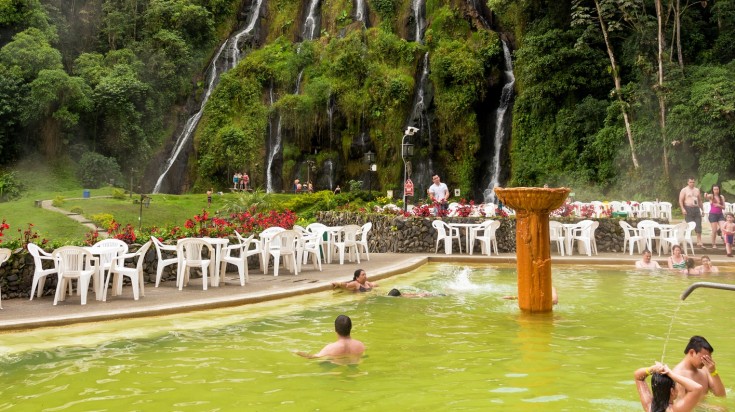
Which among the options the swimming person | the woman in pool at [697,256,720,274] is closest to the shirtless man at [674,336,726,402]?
the woman in pool at [697,256,720,274]

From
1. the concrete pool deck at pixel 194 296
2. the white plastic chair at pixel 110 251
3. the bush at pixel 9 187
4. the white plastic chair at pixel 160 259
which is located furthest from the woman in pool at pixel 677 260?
the bush at pixel 9 187

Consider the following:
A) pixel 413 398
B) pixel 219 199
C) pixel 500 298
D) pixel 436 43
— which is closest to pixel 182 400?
pixel 413 398

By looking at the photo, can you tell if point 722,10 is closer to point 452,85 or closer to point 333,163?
point 452,85

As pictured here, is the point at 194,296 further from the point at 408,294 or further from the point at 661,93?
the point at 661,93

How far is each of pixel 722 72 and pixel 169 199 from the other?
2673 cm

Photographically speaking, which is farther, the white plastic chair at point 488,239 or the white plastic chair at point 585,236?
the white plastic chair at point 585,236

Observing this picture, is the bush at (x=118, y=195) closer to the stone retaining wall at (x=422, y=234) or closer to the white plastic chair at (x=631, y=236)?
the stone retaining wall at (x=422, y=234)

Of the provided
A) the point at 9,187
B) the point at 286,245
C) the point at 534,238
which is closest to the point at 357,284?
the point at 286,245

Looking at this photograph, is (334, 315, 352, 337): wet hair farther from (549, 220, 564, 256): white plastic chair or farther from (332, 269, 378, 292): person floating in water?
(549, 220, 564, 256): white plastic chair

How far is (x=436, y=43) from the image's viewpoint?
119 feet

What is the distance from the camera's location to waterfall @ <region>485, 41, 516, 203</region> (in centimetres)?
3309

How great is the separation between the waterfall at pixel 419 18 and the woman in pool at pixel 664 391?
35355mm

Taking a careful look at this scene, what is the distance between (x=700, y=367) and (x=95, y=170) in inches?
1582

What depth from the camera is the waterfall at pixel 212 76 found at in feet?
137
